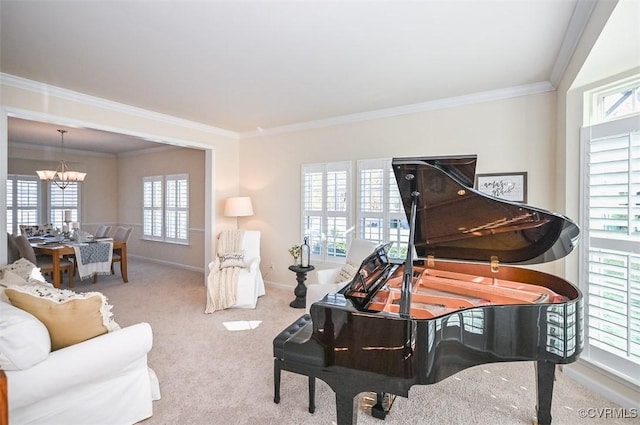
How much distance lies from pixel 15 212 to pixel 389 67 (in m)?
8.43

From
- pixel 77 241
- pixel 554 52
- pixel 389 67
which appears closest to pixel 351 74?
pixel 389 67

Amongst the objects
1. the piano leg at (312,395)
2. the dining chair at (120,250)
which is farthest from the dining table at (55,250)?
the piano leg at (312,395)

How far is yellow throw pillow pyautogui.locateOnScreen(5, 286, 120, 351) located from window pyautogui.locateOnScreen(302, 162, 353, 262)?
3179mm

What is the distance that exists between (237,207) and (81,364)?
3.57m

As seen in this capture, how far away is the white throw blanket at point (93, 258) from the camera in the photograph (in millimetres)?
5012

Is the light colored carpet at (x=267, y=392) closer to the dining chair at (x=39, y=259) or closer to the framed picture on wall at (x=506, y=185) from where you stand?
the framed picture on wall at (x=506, y=185)

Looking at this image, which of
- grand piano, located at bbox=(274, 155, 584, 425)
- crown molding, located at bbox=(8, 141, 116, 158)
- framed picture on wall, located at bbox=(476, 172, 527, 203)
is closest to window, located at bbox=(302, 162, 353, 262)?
framed picture on wall, located at bbox=(476, 172, 527, 203)

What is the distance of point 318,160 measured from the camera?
4883 mm

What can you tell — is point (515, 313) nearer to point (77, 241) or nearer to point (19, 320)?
point (19, 320)

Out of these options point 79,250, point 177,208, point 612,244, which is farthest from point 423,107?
point 79,250

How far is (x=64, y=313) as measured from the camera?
72.9 inches

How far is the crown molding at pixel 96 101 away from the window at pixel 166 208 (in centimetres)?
197

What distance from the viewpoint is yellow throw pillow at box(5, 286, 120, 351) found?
1827mm

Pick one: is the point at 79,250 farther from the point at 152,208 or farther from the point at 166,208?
the point at 152,208
